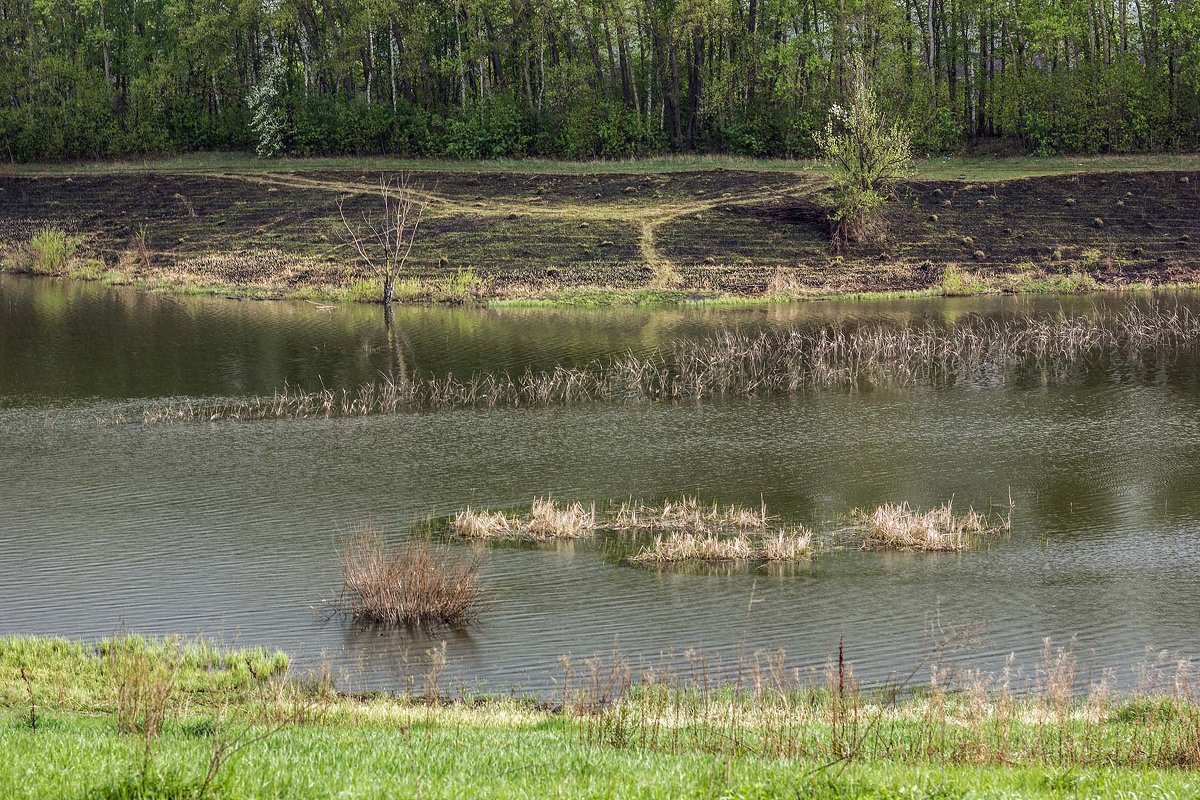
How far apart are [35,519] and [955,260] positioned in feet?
149

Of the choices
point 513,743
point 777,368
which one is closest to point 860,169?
point 777,368

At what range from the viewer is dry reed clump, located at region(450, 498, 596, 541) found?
885 inches

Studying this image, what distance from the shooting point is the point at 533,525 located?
2277cm

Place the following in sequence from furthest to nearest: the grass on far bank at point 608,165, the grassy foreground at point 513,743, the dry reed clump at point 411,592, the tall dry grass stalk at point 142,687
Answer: the grass on far bank at point 608,165 < the dry reed clump at point 411,592 < the tall dry grass stalk at point 142,687 < the grassy foreground at point 513,743

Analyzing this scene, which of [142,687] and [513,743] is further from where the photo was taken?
[142,687]

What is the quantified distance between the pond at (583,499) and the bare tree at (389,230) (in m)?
12.9

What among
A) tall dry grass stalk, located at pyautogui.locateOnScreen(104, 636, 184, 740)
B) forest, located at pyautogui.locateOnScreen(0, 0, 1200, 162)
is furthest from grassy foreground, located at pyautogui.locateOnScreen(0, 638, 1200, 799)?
forest, located at pyautogui.locateOnScreen(0, 0, 1200, 162)

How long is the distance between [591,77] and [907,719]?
77.5 m

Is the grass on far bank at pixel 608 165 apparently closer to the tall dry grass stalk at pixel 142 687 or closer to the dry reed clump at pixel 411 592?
the dry reed clump at pixel 411 592

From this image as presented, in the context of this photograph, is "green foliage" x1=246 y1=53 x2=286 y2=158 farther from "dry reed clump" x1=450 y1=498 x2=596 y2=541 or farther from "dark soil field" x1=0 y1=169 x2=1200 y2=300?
"dry reed clump" x1=450 y1=498 x2=596 y2=541

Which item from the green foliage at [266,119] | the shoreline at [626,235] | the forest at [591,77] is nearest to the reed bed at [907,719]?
the shoreline at [626,235]

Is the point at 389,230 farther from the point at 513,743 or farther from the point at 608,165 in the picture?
the point at 513,743

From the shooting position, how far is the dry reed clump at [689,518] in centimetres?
2281

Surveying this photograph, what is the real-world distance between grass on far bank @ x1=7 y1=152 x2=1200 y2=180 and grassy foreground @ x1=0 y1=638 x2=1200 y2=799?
6163cm
